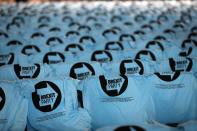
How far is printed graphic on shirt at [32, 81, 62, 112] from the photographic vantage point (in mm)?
4492

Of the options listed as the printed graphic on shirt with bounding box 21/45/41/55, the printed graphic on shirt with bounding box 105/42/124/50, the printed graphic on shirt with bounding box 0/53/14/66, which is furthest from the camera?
the printed graphic on shirt with bounding box 105/42/124/50

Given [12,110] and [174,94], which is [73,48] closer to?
[174,94]

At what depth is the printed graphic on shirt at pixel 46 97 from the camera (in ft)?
14.7

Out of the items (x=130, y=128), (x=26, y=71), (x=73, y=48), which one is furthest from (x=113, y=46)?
(x=130, y=128)

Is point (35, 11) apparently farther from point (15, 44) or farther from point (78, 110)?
point (78, 110)

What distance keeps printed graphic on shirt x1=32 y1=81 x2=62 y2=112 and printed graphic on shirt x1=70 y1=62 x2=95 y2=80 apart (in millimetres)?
1296

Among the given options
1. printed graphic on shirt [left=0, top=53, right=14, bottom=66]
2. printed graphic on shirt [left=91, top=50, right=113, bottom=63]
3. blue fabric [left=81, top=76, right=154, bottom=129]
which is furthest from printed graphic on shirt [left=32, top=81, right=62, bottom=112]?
printed graphic on shirt [left=91, top=50, right=113, bottom=63]

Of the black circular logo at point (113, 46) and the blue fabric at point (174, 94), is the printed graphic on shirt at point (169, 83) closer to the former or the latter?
the blue fabric at point (174, 94)

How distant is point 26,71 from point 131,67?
1936mm

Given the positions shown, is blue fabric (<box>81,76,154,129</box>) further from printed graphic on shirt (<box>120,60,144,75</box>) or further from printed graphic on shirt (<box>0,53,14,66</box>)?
printed graphic on shirt (<box>0,53,14,66</box>)

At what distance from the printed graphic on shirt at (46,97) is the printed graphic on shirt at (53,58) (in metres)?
2.62

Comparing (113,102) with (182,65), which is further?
(182,65)

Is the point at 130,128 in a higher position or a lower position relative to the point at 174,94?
lower

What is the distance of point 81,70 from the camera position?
19.4 ft
